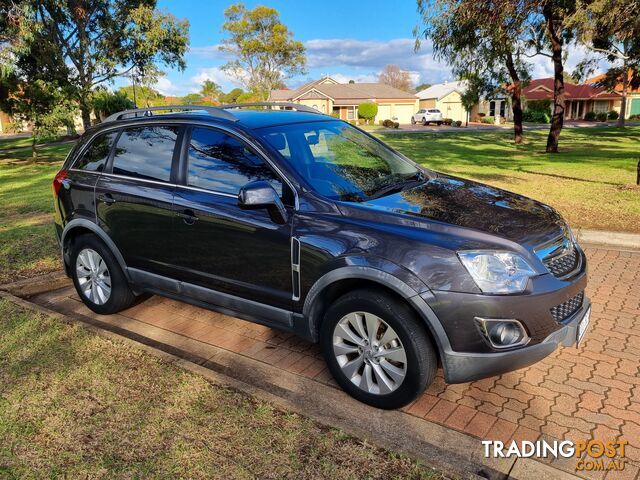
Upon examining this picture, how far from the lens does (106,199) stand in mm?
4477

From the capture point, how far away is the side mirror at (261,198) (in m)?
3.24

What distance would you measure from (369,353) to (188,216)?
5.66 feet

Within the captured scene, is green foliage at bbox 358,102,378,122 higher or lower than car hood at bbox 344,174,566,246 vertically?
higher

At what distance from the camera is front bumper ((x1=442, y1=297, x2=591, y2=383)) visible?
2.88 m

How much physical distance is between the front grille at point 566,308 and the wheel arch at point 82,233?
345 cm

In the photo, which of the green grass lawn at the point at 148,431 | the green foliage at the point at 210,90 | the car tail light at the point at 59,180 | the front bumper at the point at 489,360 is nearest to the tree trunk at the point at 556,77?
the car tail light at the point at 59,180

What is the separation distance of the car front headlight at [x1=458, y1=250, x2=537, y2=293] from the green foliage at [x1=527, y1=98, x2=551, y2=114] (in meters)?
54.8

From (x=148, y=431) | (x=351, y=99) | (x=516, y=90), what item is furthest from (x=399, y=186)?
(x=351, y=99)

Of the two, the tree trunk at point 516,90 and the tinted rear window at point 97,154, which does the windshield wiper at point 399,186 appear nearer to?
the tinted rear window at point 97,154

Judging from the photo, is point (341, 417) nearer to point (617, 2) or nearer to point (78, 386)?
point (78, 386)

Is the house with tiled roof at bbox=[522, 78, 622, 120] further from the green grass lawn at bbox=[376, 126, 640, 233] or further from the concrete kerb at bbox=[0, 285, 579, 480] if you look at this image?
the concrete kerb at bbox=[0, 285, 579, 480]

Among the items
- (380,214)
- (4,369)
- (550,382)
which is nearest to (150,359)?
(4,369)

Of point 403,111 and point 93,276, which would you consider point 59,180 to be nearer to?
point 93,276

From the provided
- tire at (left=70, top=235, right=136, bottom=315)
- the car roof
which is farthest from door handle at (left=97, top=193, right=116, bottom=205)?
the car roof
